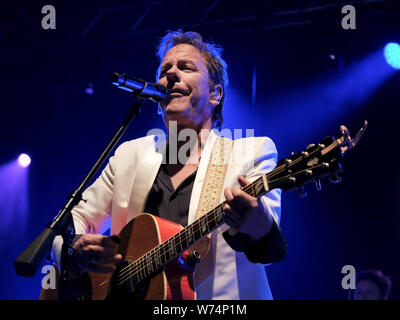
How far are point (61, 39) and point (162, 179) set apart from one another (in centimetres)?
496

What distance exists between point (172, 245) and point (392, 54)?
4.77m

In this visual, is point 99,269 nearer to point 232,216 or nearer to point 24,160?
point 232,216

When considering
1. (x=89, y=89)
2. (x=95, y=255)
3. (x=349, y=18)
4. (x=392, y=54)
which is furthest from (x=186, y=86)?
(x=89, y=89)

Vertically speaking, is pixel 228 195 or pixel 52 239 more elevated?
pixel 228 195

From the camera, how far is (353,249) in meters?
5.83

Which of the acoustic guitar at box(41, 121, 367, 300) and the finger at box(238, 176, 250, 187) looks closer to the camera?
the acoustic guitar at box(41, 121, 367, 300)

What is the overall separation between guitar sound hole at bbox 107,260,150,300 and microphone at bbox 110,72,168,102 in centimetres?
93

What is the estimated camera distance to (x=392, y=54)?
5840mm

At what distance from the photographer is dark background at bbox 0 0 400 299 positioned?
584 cm

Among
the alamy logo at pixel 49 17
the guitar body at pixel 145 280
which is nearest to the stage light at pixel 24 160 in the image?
the alamy logo at pixel 49 17

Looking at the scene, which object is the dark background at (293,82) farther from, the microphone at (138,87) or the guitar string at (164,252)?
the guitar string at (164,252)

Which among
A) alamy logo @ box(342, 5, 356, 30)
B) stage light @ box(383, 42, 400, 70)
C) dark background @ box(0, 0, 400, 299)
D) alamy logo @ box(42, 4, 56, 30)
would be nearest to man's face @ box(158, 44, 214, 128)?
dark background @ box(0, 0, 400, 299)

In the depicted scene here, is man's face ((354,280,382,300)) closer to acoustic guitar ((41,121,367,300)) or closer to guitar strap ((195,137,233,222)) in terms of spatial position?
guitar strap ((195,137,233,222))

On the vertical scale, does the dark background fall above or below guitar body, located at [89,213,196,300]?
above
